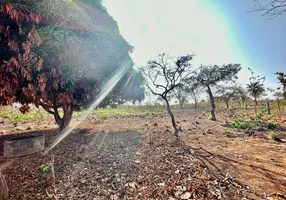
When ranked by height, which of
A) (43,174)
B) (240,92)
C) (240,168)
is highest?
(240,92)

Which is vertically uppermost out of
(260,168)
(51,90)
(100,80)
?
(100,80)

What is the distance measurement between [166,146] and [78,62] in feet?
14.1

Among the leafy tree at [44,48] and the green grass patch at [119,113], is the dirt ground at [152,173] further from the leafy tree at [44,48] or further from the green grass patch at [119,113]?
the green grass patch at [119,113]

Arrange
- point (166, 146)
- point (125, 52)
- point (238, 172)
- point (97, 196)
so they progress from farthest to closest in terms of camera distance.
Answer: point (125, 52) → point (166, 146) → point (238, 172) → point (97, 196)

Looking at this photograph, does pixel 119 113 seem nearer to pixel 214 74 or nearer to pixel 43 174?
pixel 214 74

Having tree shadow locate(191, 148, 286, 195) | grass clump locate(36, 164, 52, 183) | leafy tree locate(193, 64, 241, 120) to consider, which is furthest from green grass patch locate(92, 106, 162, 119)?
Answer: tree shadow locate(191, 148, 286, 195)

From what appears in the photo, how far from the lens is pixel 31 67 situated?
178 inches

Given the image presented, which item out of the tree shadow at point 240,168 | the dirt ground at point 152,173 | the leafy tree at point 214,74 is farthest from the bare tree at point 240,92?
the tree shadow at point 240,168

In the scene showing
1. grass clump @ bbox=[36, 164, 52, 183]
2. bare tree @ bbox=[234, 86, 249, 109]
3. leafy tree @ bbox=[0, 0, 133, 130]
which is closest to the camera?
grass clump @ bbox=[36, 164, 52, 183]

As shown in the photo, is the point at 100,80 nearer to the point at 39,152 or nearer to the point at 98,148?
the point at 98,148

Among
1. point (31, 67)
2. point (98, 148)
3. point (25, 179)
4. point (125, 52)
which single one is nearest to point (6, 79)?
point (31, 67)

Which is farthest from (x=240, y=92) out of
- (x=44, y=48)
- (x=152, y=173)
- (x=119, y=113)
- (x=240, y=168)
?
(x=44, y=48)

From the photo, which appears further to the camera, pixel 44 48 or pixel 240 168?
pixel 44 48

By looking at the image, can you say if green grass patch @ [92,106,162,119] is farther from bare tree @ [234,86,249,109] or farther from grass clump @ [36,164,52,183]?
grass clump @ [36,164,52,183]
